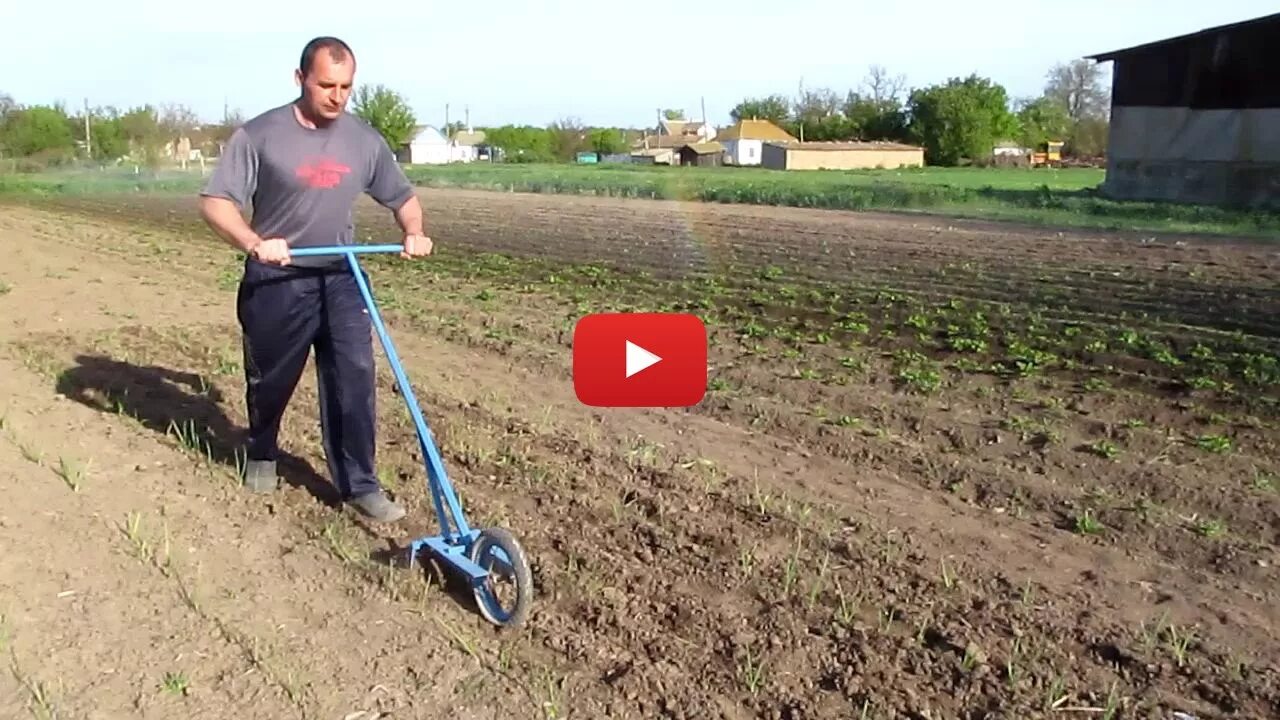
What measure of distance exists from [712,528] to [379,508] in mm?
1399

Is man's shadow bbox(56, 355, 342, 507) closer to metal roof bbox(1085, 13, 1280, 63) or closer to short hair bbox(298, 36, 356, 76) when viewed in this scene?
→ short hair bbox(298, 36, 356, 76)

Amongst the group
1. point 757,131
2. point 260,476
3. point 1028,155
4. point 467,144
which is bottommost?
point 260,476

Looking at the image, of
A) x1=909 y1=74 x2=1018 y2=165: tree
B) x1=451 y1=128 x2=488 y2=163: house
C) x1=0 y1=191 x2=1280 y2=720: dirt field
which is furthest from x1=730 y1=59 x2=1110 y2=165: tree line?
x1=0 y1=191 x2=1280 y2=720: dirt field

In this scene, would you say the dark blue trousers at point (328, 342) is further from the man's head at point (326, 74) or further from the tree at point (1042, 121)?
the tree at point (1042, 121)

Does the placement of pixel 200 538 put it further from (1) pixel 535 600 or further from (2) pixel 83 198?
(2) pixel 83 198

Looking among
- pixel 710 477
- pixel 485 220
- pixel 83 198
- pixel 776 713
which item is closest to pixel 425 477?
pixel 710 477

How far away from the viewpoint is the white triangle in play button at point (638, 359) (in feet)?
26.3

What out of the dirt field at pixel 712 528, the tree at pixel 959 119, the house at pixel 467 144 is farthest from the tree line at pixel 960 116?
the dirt field at pixel 712 528

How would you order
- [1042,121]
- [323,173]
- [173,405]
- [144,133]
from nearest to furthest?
[323,173] → [173,405] → [144,133] → [1042,121]

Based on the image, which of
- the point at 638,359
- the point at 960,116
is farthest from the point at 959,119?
the point at 638,359

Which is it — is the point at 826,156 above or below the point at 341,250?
above

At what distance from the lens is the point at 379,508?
16.7ft

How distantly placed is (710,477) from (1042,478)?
1.56 meters

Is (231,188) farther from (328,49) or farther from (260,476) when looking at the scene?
(260,476)
